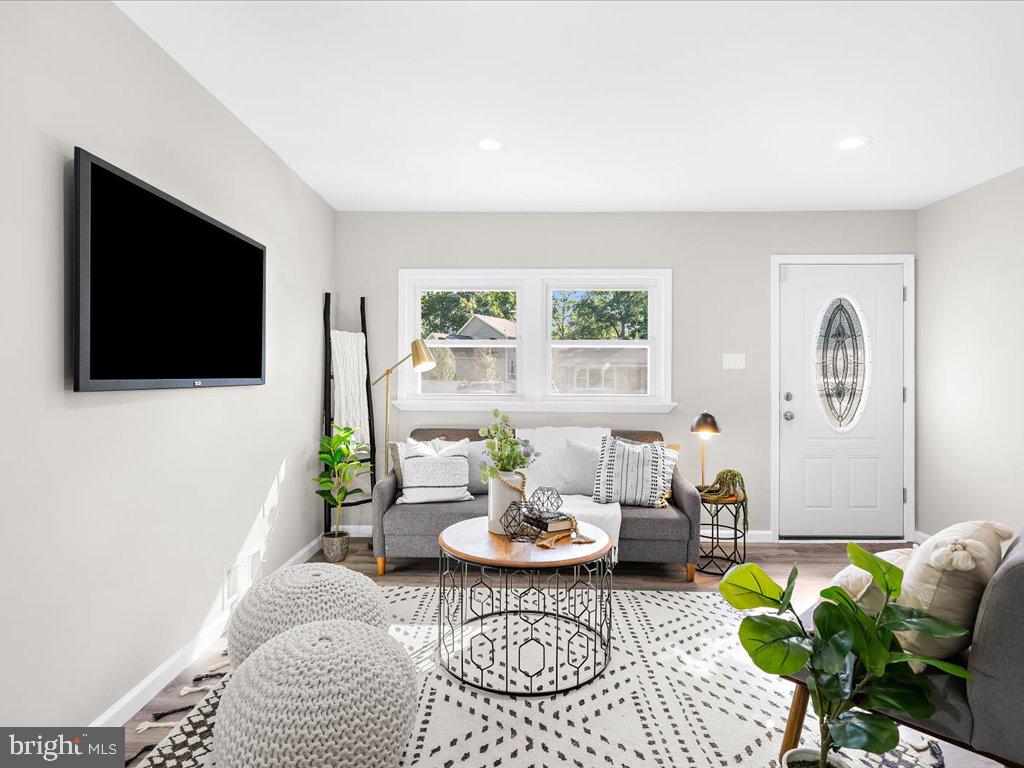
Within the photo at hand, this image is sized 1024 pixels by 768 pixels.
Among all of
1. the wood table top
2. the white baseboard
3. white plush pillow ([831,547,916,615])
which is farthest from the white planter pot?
the white baseboard

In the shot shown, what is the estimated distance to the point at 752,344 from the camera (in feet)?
14.3

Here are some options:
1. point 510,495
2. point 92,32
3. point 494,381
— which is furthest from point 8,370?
point 494,381

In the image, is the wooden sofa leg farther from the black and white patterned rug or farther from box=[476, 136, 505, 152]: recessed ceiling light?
box=[476, 136, 505, 152]: recessed ceiling light

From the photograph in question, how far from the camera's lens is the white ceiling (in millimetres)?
2035

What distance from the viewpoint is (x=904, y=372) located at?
14.2ft

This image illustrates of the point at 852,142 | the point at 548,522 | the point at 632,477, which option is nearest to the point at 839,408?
the point at 632,477

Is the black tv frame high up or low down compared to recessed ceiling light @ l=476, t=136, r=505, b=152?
down

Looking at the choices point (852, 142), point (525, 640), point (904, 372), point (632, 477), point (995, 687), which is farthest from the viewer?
point (904, 372)

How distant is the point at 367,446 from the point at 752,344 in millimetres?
2941

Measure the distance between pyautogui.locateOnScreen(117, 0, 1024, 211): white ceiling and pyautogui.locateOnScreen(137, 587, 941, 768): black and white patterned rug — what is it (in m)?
2.50

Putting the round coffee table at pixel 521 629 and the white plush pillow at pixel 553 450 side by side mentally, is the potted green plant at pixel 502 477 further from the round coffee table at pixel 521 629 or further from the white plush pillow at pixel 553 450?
the white plush pillow at pixel 553 450

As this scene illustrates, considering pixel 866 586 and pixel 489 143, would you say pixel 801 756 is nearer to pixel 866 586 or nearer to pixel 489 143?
pixel 866 586

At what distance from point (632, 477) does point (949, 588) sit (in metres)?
2.17

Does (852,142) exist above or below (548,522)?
above
